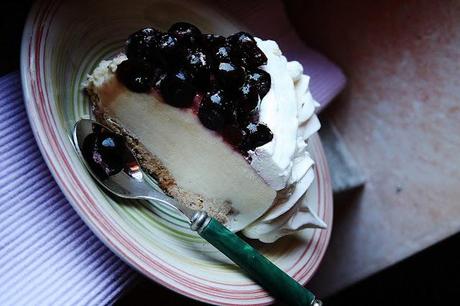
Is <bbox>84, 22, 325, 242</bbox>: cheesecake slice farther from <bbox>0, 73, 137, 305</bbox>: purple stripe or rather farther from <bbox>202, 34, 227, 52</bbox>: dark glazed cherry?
<bbox>0, 73, 137, 305</bbox>: purple stripe

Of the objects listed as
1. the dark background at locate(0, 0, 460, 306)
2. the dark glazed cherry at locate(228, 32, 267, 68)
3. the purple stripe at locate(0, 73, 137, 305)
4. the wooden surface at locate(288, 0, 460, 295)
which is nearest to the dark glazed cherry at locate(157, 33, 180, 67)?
the dark glazed cherry at locate(228, 32, 267, 68)

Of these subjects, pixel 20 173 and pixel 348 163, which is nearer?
pixel 20 173

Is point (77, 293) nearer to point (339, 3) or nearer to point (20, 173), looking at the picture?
point (20, 173)

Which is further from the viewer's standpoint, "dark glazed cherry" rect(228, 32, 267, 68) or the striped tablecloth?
"dark glazed cherry" rect(228, 32, 267, 68)

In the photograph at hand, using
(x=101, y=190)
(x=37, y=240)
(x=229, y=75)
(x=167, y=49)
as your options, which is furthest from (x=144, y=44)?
(x=37, y=240)

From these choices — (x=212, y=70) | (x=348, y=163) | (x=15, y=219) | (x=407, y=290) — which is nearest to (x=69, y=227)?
(x=15, y=219)

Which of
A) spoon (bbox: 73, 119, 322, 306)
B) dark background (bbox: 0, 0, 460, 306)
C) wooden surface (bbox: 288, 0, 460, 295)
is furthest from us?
dark background (bbox: 0, 0, 460, 306)
